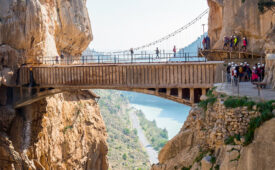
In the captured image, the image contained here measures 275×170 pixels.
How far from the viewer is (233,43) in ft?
62.6

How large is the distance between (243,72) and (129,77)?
5963 millimetres

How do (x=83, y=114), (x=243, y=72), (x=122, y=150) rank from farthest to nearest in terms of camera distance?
1. (x=122, y=150)
2. (x=83, y=114)
3. (x=243, y=72)

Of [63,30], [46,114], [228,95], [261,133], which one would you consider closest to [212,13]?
[63,30]

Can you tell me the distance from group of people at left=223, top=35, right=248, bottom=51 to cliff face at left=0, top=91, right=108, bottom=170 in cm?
1221

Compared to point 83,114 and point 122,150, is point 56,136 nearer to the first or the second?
point 83,114

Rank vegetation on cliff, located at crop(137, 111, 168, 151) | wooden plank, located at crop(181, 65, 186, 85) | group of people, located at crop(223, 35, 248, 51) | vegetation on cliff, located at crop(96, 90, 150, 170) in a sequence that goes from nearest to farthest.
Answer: wooden plank, located at crop(181, 65, 186, 85), group of people, located at crop(223, 35, 248, 51), vegetation on cliff, located at crop(96, 90, 150, 170), vegetation on cliff, located at crop(137, 111, 168, 151)

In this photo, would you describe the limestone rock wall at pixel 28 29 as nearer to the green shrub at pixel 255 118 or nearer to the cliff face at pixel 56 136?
the cliff face at pixel 56 136

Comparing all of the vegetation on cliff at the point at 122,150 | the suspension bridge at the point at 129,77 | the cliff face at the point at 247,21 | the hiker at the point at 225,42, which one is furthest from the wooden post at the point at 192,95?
the vegetation on cliff at the point at 122,150

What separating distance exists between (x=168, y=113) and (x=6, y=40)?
106 metres

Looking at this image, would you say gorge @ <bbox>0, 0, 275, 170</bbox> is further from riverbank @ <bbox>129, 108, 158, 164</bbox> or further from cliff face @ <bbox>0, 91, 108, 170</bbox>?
riverbank @ <bbox>129, 108, 158, 164</bbox>

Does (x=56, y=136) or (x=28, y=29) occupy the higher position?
(x=28, y=29)

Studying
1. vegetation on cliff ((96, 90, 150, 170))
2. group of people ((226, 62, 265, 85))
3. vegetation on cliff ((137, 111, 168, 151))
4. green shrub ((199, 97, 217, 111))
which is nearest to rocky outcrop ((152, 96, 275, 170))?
green shrub ((199, 97, 217, 111))

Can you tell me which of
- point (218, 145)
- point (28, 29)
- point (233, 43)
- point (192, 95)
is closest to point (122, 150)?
point (28, 29)

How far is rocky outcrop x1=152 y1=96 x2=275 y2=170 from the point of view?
7.70 metres
